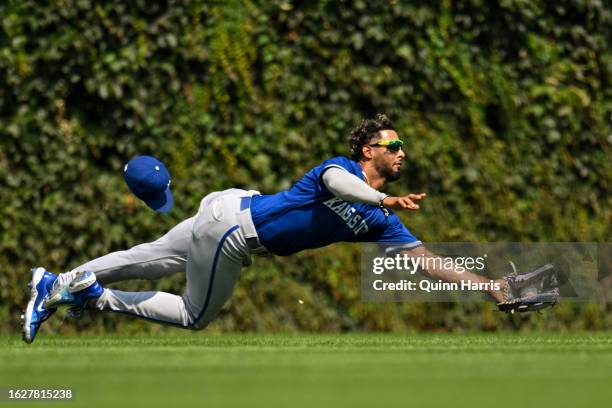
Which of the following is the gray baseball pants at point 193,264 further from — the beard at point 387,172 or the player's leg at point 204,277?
the beard at point 387,172

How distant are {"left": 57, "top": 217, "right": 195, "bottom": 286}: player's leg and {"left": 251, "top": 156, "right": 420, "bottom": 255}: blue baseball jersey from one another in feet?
1.69

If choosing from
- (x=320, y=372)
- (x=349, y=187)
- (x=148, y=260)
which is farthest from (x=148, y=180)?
(x=320, y=372)

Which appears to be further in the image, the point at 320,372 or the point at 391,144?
the point at 391,144

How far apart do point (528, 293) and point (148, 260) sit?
7.59 ft

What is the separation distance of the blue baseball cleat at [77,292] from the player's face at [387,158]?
185 cm

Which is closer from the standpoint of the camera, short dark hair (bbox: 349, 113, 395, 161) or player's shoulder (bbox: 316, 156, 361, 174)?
player's shoulder (bbox: 316, 156, 361, 174)

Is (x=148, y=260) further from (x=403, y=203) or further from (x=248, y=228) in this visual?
(x=403, y=203)

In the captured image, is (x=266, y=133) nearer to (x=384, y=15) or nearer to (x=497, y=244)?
(x=384, y=15)

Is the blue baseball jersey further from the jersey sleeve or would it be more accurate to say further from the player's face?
the player's face

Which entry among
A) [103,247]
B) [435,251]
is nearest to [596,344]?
[435,251]


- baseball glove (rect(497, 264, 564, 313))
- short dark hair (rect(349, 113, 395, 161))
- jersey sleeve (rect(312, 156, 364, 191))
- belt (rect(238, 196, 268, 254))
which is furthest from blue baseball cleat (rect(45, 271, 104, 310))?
baseball glove (rect(497, 264, 564, 313))

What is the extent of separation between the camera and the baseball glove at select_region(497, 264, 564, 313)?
740cm

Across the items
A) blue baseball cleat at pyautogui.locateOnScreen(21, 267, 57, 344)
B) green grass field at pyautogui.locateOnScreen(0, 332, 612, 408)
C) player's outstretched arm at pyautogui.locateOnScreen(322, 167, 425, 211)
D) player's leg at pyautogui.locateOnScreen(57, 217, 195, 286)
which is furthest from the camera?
player's leg at pyautogui.locateOnScreen(57, 217, 195, 286)

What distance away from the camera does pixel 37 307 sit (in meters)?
7.46
